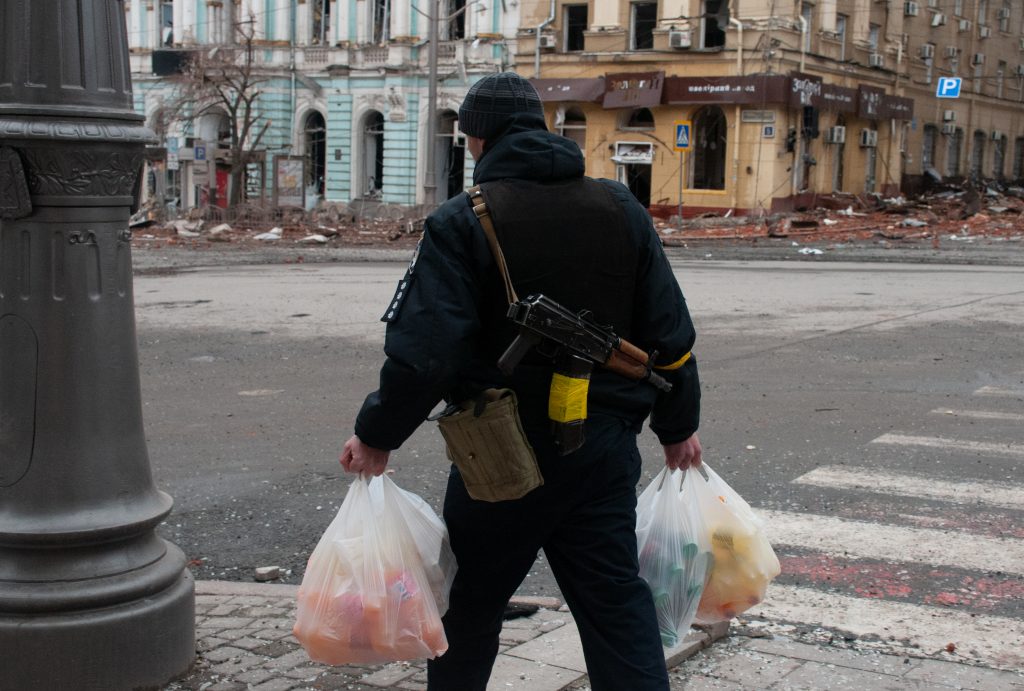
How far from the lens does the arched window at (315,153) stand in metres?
46.1

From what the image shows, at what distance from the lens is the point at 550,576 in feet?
17.6

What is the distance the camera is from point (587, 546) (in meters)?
3.14

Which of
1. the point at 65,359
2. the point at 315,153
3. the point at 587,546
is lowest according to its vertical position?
the point at 587,546

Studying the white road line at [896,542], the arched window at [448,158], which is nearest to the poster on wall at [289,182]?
the arched window at [448,158]

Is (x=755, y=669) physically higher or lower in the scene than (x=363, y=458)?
lower

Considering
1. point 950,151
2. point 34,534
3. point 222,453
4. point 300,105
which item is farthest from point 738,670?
point 950,151

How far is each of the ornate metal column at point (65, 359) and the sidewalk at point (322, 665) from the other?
297 mm

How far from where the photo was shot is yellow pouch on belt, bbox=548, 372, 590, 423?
301 centimetres

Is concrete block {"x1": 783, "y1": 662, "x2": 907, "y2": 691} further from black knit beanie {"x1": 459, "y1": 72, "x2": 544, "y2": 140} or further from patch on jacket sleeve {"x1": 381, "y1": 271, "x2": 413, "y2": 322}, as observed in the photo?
black knit beanie {"x1": 459, "y1": 72, "x2": 544, "y2": 140}

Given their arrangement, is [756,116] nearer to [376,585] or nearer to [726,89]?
[726,89]

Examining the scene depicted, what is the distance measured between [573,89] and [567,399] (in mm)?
37484

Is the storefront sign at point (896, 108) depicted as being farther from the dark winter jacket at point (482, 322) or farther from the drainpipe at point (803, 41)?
the dark winter jacket at point (482, 322)

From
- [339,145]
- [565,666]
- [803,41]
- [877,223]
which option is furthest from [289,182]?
[565,666]

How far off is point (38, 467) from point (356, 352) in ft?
25.5
